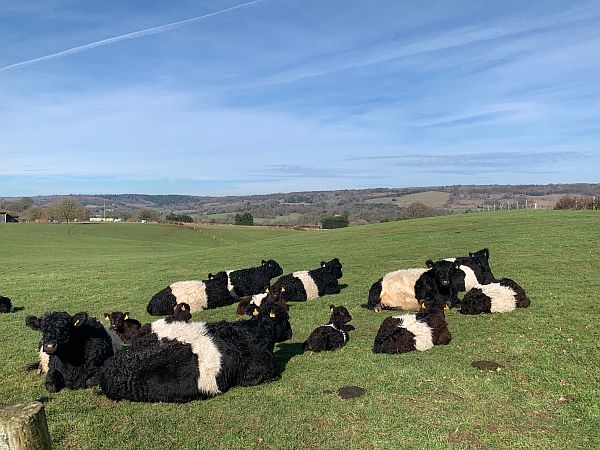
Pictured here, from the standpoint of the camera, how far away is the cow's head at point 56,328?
7.48 metres

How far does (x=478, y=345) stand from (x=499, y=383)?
185 centimetres

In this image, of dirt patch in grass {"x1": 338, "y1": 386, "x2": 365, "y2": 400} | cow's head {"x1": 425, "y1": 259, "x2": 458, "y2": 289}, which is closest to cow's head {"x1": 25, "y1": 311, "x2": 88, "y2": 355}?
dirt patch in grass {"x1": 338, "y1": 386, "x2": 365, "y2": 400}

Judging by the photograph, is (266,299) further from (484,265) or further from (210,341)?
(484,265)

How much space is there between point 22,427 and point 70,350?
16.5 ft

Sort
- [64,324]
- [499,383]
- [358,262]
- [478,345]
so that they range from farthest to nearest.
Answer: [358,262] < [478,345] < [64,324] < [499,383]

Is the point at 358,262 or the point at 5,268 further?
the point at 5,268

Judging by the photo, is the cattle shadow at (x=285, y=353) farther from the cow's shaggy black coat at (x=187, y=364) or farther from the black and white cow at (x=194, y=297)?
the black and white cow at (x=194, y=297)

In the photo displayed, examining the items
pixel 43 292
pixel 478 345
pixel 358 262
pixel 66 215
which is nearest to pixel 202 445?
pixel 478 345

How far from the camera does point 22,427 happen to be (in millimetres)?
3186

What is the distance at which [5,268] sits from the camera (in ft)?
87.8

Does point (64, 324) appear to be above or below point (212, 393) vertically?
above

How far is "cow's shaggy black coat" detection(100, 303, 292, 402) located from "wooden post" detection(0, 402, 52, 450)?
368 cm

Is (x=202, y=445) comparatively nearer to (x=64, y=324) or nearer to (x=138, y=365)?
(x=138, y=365)

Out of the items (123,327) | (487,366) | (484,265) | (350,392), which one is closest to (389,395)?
(350,392)
